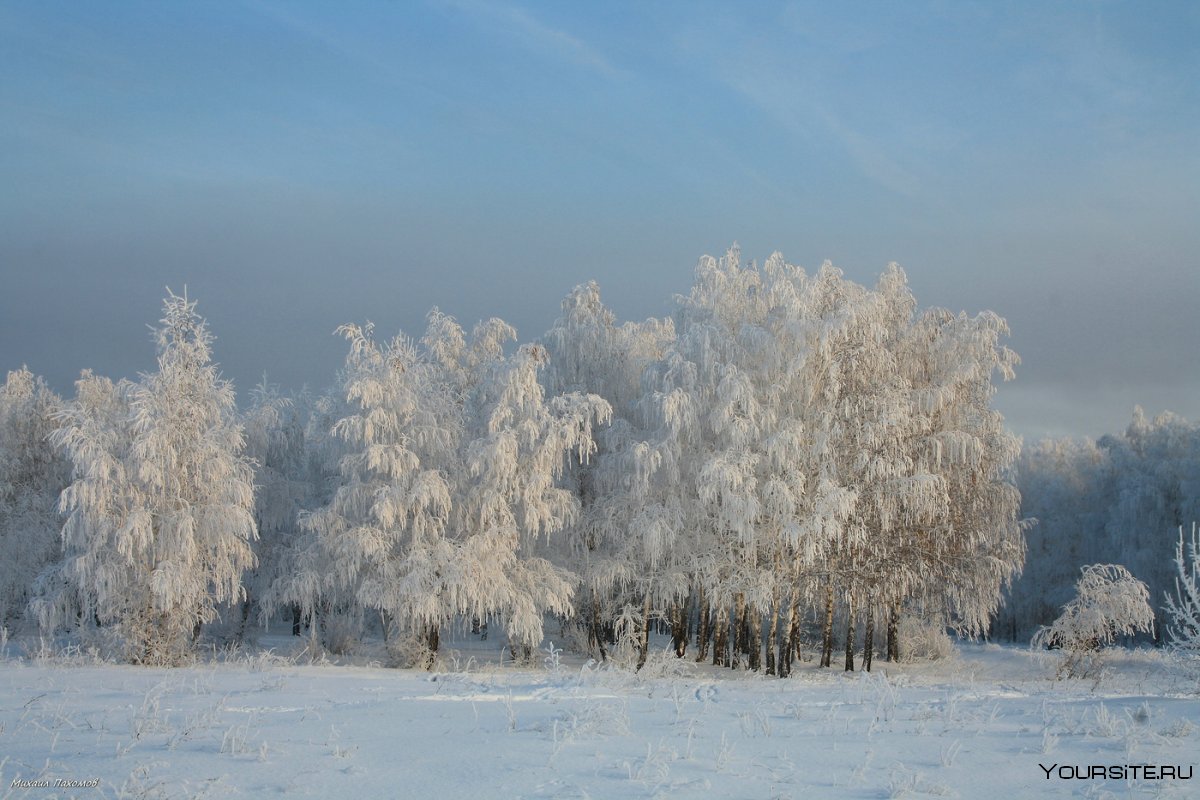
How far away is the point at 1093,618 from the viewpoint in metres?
Result: 21.0

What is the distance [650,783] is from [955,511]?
21.6 meters

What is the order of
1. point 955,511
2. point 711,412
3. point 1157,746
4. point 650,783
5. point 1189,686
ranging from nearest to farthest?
point 650,783 → point 1157,746 → point 1189,686 → point 711,412 → point 955,511

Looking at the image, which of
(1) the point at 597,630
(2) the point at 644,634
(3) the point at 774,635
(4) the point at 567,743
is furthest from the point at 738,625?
(4) the point at 567,743

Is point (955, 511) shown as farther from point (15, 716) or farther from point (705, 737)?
point (15, 716)

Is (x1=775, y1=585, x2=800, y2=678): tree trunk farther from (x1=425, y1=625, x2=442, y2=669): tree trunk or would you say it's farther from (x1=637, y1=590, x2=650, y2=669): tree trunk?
(x1=425, y1=625, x2=442, y2=669): tree trunk

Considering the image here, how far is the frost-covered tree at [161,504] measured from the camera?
63.2ft

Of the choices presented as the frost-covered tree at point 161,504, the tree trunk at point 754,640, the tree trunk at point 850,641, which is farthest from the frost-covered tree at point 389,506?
the tree trunk at point 850,641

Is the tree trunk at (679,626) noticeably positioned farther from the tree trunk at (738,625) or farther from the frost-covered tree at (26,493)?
the frost-covered tree at (26,493)

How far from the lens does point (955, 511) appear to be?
1013 inches

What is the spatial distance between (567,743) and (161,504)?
1558cm

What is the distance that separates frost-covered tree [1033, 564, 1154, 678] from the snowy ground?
9240 mm

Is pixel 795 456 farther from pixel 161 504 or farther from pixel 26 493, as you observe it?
pixel 26 493

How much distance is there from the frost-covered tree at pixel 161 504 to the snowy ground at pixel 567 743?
763cm

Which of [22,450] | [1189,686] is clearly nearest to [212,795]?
[1189,686]
